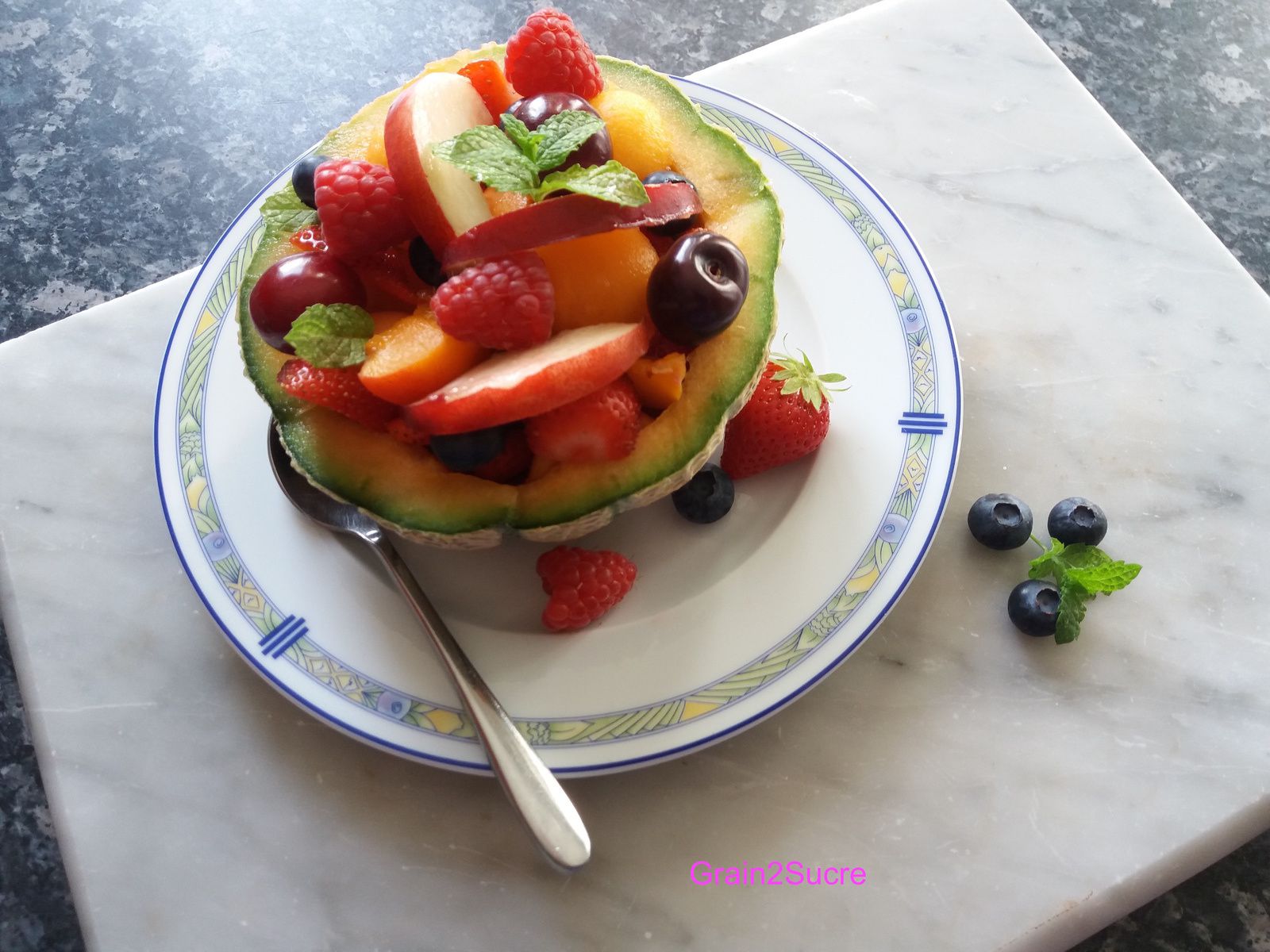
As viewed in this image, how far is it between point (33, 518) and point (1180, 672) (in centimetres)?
184

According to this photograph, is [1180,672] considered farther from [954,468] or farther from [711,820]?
[711,820]

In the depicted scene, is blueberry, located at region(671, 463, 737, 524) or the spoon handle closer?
the spoon handle

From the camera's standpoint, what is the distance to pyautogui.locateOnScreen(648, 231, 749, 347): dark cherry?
114cm

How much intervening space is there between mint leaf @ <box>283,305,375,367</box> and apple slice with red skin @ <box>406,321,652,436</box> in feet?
0.34

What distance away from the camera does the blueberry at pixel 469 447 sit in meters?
1.17

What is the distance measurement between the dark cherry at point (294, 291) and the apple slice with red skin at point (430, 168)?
0.12 metres

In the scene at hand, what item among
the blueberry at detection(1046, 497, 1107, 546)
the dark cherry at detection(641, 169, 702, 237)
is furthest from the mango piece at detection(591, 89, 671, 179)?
the blueberry at detection(1046, 497, 1107, 546)

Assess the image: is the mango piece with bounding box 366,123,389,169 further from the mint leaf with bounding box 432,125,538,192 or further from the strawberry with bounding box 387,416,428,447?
the strawberry with bounding box 387,416,428,447

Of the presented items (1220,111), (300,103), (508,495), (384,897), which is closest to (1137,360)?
(1220,111)

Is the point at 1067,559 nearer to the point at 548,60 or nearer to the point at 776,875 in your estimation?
the point at 776,875

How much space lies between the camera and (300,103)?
7.82ft

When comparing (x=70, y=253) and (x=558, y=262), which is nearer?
(x=558, y=262)

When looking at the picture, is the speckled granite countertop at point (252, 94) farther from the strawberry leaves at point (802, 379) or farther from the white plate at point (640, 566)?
the strawberry leaves at point (802, 379)

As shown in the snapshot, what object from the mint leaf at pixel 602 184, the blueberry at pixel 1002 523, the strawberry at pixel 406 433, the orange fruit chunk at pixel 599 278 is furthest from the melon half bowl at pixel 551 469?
the blueberry at pixel 1002 523
